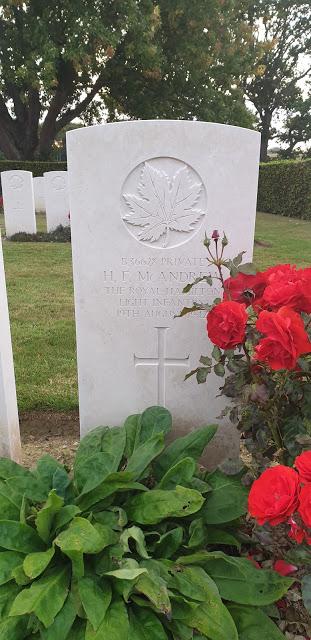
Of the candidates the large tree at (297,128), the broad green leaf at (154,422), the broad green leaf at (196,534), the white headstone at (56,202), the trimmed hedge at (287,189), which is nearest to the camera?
the broad green leaf at (196,534)

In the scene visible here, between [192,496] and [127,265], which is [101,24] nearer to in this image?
[127,265]

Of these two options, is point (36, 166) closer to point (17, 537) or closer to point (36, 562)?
point (17, 537)

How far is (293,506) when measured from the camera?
133cm

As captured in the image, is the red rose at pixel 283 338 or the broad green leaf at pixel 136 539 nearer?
the red rose at pixel 283 338

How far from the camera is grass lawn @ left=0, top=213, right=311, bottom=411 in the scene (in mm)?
3469

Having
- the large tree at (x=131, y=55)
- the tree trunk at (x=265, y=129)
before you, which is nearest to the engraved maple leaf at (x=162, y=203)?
the large tree at (x=131, y=55)

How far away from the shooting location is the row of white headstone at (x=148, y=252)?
2064mm

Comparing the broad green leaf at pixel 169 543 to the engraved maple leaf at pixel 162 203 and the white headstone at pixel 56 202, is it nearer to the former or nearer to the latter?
the engraved maple leaf at pixel 162 203

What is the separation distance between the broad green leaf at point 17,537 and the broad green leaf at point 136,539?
308 mm

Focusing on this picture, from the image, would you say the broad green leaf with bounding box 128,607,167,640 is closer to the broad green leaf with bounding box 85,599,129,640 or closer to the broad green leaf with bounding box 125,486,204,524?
the broad green leaf with bounding box 85,599,129,640

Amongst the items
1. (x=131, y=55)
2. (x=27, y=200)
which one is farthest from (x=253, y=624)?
(x=131, y=55)

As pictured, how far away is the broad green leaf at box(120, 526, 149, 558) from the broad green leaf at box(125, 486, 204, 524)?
0.05m

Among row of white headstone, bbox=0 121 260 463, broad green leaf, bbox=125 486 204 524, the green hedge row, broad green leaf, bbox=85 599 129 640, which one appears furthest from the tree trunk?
broad green leaf, bbox=85 599 129 640

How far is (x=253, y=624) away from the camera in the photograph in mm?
1653
